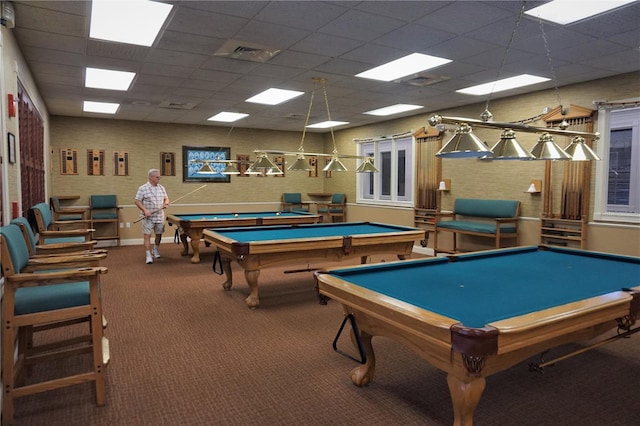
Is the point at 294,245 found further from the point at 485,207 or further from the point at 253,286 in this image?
the point at 485,207

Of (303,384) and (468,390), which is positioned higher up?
(468,390)

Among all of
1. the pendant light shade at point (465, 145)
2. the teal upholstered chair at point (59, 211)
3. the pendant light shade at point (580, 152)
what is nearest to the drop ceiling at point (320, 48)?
the pendant light shade at point (580, 152)

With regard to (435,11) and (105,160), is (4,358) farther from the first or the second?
(105,160)

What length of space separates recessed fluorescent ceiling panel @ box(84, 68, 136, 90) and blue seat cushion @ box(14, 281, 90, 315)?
3.45m

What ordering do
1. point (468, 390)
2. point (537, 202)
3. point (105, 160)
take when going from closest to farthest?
point (468, 390)
point (537, 202)
point (105, 160)

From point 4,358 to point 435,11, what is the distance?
3.70m

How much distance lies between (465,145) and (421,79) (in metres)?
3.26

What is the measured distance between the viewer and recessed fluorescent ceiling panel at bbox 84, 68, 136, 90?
17.3 feet

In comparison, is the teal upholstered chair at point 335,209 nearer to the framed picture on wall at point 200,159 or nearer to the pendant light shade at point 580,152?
the framed picture on wall at point 200,159

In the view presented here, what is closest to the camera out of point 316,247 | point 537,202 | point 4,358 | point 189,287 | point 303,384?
point 4,358

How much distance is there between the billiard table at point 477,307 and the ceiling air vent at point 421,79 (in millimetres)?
2807

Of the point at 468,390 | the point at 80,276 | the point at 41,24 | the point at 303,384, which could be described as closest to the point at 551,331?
the point at 468,390

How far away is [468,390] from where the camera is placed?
6.22 feet

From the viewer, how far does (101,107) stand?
7.61 metres
